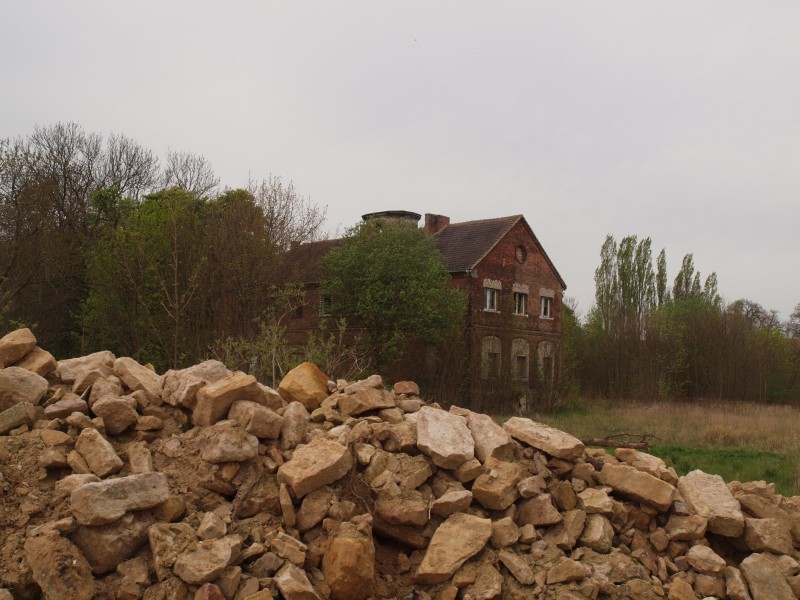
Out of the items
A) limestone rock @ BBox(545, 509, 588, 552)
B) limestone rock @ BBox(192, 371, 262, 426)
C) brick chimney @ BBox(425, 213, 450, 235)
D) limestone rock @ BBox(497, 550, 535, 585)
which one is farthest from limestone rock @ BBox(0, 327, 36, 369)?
brick chimney @ BBox(425, 213, 450, 235)

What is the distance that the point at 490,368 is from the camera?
27375mm

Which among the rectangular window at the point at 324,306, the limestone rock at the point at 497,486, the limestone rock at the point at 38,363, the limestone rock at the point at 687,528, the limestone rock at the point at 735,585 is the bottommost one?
the limestone rock at the point at 735,585

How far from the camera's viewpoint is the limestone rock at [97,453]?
213 inches

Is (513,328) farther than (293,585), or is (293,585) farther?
(513,328)

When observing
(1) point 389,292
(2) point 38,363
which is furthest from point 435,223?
(2) point 38,363

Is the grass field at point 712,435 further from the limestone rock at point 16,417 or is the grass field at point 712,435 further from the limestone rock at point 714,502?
the limestone rock at point 16,417

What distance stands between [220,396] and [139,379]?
1.02 m

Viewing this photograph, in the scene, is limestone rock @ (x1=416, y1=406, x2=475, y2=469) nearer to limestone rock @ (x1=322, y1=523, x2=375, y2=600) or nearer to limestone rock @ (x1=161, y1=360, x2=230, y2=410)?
limestone rock @ (x1=322, y1=523, x2=375, y2=600)

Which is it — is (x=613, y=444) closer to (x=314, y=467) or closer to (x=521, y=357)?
(x=314, y=467)

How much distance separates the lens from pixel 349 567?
16.3 ft

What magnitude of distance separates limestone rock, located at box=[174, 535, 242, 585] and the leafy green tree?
19.3 m

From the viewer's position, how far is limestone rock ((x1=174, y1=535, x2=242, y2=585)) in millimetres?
4602

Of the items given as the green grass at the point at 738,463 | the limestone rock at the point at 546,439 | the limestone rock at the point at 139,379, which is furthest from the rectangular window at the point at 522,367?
the limestone rock at the point at 139,379

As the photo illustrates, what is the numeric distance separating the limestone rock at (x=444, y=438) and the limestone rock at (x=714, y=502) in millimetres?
2065
